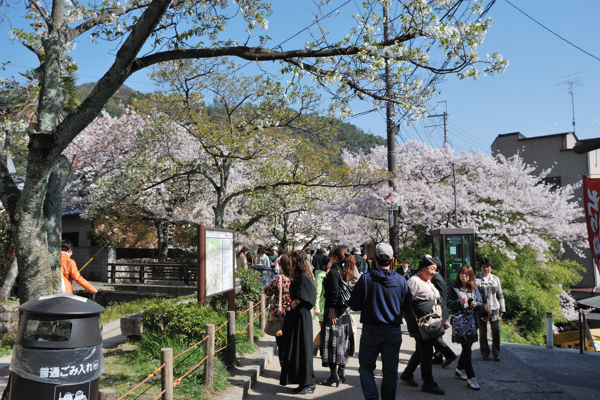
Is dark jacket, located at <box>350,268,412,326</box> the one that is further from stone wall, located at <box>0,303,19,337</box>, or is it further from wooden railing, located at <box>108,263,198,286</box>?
wooden railing, located at <box>108,263,198,286</box>

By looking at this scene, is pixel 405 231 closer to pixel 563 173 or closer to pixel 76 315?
pixel 563 173

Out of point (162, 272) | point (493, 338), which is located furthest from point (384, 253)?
point (162, 272)

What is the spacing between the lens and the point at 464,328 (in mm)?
6312

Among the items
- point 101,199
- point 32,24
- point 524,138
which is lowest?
point 101,199

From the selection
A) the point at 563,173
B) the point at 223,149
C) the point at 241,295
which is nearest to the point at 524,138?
the point at 563,173

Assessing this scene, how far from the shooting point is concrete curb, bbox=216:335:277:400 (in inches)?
217

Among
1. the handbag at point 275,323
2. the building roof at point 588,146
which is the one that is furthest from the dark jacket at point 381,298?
the building roof at point 588,146

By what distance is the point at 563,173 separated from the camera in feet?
98.5

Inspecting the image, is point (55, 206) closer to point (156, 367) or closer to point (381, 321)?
point (156, 367)

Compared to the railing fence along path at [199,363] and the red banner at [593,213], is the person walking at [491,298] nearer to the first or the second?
the red banner at [593,213]

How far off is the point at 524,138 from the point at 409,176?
10.7 meters

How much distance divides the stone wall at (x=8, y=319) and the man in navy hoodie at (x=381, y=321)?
27.5 feet

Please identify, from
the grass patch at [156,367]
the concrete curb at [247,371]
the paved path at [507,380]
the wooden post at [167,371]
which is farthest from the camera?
the paved path at [507,380]

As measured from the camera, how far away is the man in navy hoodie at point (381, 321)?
482 centimetres
